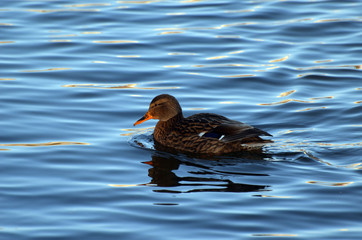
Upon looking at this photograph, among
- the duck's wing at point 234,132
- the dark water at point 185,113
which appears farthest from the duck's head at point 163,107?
the duck's wing at point 234,132

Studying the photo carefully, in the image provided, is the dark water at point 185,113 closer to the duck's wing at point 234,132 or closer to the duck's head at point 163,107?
the duck's wing at point 234,132

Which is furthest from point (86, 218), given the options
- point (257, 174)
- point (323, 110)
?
point (323, 110)

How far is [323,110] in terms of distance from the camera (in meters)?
11.5

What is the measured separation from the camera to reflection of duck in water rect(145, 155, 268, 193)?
8.29 metres

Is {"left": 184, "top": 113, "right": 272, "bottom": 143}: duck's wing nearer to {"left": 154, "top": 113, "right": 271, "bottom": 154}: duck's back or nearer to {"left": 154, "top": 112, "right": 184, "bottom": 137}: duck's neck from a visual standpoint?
{"left": 154, "top": 113, "right": 271, "bottom": 154}: duck's back

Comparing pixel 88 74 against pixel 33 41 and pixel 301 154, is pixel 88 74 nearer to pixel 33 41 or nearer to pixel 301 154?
pixel 33 41

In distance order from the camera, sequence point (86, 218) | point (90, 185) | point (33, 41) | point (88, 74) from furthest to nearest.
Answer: point (33, 41) < point (88, 74) < point (90, 185) < point (86, 218)

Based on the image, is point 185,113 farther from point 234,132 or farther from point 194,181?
point 194,181

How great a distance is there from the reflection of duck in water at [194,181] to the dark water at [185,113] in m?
0.02

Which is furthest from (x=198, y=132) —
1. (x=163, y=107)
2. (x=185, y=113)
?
(x=185, y=113)

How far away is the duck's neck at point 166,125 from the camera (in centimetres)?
1060

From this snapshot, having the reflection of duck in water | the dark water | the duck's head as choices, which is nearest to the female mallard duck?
the duck's head

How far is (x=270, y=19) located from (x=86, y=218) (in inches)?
440

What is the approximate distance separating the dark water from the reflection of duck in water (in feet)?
0.08
